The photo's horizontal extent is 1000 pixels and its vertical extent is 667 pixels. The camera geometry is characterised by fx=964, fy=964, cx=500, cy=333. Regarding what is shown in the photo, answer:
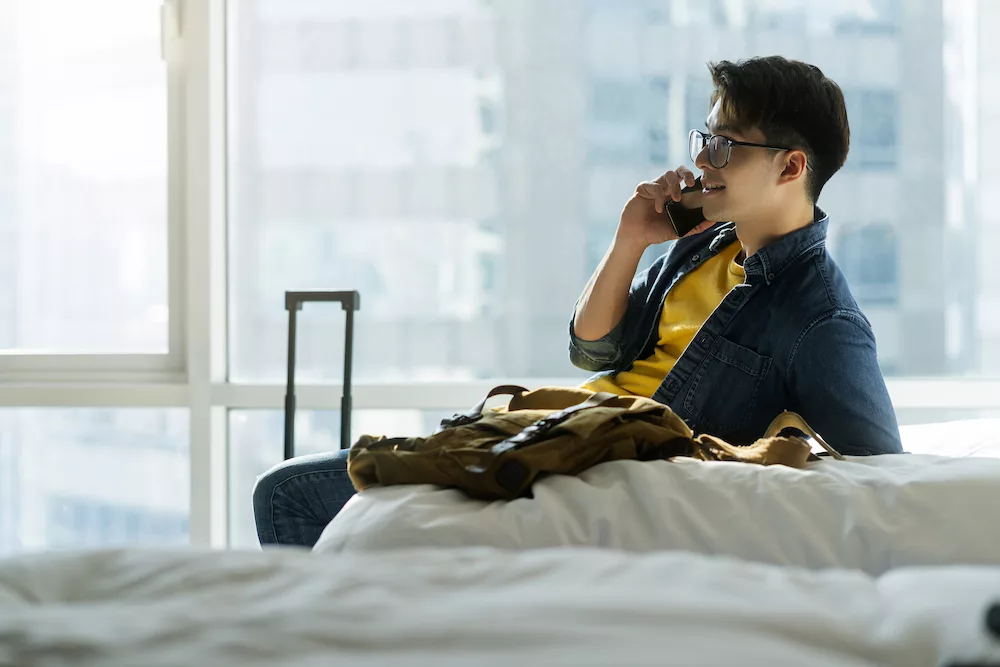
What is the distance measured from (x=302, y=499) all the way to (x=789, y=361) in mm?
783

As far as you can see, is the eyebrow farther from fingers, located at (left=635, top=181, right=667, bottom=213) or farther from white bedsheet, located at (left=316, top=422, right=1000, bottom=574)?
white bedsheet, located at (left=316, top=422, right=1000, bottom=574)

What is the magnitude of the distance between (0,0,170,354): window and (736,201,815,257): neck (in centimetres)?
167

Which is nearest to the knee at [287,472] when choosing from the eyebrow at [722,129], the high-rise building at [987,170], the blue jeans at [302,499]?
the blue jeans at [302,499]

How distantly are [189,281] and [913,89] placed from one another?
192cm

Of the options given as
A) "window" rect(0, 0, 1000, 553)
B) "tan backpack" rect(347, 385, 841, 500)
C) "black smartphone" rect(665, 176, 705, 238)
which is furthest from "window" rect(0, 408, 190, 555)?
"tan backpack" rect(347, 385, 841, 500)

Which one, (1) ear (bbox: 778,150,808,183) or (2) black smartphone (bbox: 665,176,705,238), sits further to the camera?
(2) black smartphone (bbox: 665,176,705,238)

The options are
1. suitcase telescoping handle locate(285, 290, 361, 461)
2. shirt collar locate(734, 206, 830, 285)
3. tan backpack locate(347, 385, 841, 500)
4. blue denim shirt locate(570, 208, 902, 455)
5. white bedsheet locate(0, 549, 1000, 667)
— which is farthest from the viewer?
suitcase telescoping handle locate(285, 290, 361, 461)

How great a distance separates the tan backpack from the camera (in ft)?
3.42

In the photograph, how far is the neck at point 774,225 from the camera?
1.54m

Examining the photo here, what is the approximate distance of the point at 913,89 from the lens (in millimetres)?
→ 2461

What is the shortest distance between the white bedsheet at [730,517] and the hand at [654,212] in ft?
2.42

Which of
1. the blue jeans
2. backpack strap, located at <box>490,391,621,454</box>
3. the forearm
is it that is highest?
the forearm

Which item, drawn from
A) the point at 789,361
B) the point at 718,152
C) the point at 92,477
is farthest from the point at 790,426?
the point at 92,477

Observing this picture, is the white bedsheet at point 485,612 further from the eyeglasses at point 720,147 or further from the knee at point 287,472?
the eyeglasses at point 720,147
